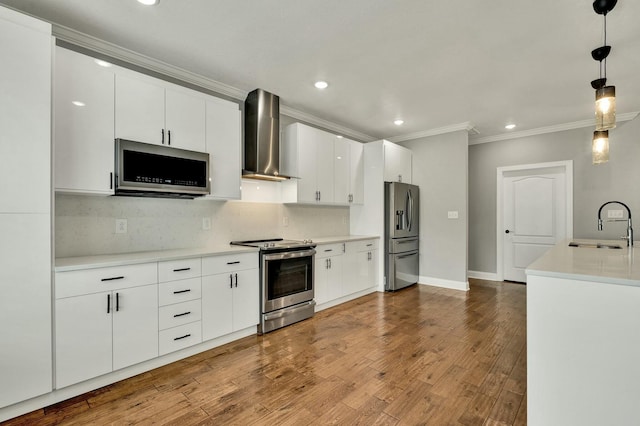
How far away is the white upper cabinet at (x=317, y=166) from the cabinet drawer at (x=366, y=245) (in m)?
0.66

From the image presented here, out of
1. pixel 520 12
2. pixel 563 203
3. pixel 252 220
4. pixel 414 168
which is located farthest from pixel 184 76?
pixel 563 203

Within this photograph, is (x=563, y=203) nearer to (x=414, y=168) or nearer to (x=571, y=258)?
(x=414, y=168)

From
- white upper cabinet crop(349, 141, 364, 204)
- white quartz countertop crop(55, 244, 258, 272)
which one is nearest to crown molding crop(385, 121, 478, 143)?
white upper cabinet crop(349, 141, 364, 204)

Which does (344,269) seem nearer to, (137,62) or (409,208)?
(409,208)

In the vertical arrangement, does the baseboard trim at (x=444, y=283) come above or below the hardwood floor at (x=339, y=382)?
above

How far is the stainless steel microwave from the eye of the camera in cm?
239

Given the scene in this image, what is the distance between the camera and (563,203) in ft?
16.5

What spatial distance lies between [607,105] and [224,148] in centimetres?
310

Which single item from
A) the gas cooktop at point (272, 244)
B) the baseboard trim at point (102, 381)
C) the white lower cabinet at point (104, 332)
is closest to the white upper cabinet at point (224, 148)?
the gas cooktop at point (272, 244)

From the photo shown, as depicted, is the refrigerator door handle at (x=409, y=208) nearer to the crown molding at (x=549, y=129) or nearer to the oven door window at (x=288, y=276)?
the crown molding at (x=549, y=129)

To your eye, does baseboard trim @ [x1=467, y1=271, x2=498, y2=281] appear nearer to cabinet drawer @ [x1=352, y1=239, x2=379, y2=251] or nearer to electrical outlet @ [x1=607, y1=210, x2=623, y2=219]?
electrical outlet @ [x1=607, y1=210, x2=623, y2=219]

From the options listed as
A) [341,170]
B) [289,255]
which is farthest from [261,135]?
[341,170]

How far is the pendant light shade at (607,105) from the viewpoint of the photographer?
2.06m

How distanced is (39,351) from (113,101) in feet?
5.88
